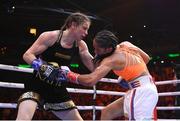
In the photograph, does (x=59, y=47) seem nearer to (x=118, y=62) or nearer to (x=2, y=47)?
(x=118, y=62)

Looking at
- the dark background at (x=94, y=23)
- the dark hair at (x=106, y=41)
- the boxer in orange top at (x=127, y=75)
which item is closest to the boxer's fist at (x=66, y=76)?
the boxer in orange top at (x=127, y=75)

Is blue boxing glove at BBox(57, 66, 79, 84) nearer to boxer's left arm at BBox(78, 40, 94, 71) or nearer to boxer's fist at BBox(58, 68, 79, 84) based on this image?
boxer's fist at BBox(58, 68, 79, 84)

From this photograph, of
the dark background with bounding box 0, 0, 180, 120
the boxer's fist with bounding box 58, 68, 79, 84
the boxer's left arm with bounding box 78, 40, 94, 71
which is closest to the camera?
the boxer's fist with bounding box 58, 68, 79, 84

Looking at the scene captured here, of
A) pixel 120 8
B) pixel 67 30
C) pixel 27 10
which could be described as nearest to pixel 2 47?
pixel 27 10

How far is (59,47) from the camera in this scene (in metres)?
2.64

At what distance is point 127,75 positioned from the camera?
8.61 feet

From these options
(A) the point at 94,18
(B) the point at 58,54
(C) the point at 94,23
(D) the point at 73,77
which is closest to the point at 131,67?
(D) the point at 73,77

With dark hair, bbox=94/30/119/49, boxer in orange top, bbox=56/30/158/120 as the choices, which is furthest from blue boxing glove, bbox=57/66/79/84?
dark hair, bbox=94/30/119/49

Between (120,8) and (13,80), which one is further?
(13,80)

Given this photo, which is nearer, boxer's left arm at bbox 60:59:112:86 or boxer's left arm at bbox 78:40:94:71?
boxer's left arm at bbox 60:59:112:86

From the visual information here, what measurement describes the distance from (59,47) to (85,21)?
299mm

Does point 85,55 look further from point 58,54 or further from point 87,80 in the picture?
point 87,80

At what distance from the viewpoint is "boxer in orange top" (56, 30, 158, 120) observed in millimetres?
2445

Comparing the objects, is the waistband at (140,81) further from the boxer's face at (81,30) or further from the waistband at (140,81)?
the boxer's face at (81,30)
